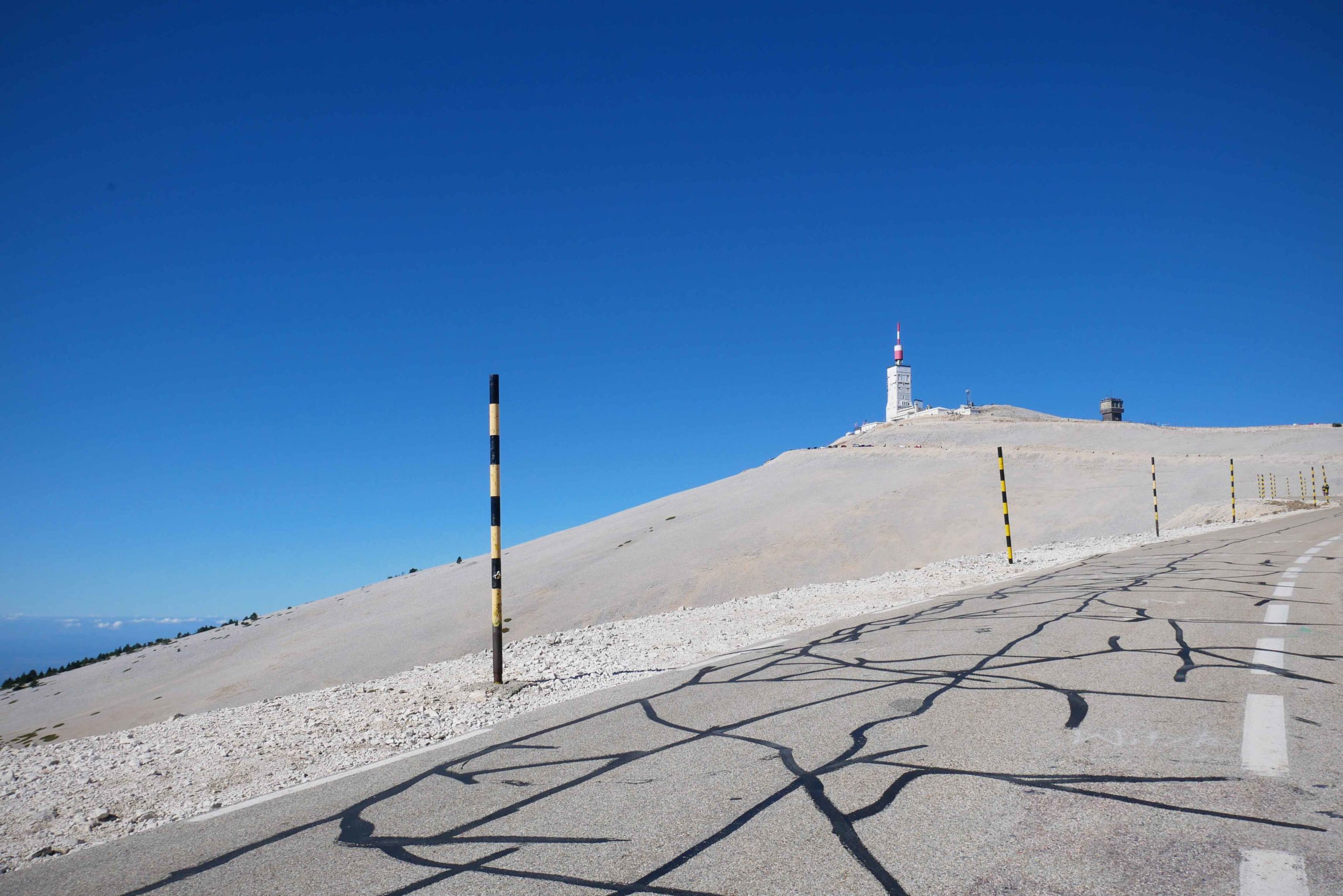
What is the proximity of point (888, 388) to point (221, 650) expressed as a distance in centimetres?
13150

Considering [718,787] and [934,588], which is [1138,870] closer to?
[718,787]

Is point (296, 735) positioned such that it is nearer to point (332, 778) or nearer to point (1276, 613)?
point (332, 778)

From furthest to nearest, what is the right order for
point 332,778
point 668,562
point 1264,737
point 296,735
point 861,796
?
point 668,562
point 296,735
point 332,778
point 1264,737
point 861,796

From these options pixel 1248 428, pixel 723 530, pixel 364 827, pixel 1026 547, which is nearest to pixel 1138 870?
pixel 364 827

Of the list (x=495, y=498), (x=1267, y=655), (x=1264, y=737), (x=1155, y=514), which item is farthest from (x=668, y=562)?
(x=1264, y=737)

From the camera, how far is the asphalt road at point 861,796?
9.50 ft

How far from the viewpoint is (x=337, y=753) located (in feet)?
17.7

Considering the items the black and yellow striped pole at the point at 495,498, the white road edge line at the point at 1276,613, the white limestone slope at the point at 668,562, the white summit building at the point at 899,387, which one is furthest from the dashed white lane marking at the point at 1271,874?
the white summit building at the point at 899,387

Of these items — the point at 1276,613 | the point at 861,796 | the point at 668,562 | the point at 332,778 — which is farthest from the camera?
the point at 668,562

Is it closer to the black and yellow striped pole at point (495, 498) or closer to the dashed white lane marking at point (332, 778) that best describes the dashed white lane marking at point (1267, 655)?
the dashed white lane marking at point (332, 778)

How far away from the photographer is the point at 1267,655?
5953 mm

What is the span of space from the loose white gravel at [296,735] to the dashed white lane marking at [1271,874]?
15.2 ft

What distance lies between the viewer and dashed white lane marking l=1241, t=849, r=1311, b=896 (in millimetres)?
2529

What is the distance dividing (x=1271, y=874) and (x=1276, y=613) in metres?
6.41
